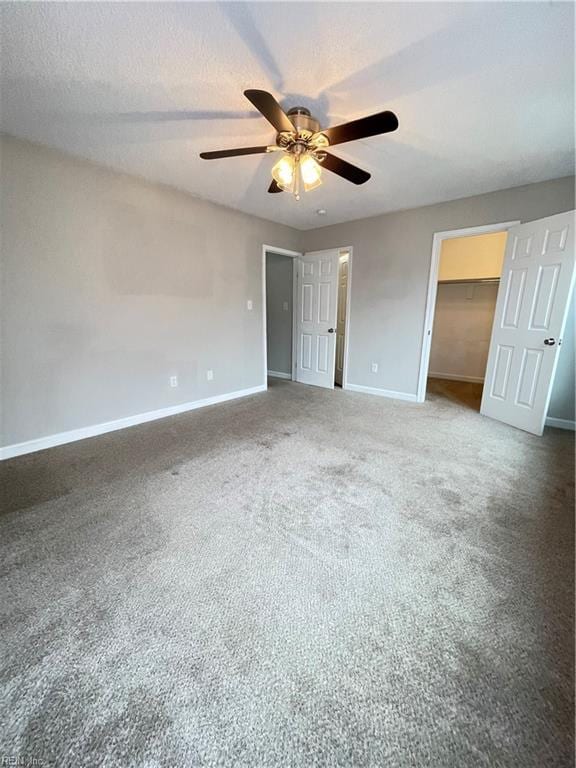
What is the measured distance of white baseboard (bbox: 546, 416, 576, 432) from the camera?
3.22 meters

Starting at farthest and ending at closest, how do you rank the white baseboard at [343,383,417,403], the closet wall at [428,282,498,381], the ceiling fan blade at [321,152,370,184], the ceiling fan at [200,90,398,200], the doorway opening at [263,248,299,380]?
1. the closet wall at [428,282,498,381]
2. the doorway opening at [263,248,299,380]
3. the white baseboard at [343,383,417,403]
4. the ceiling fan blade at [321,152,370,184]
5. the ceiling fan at [200,90,398,200]

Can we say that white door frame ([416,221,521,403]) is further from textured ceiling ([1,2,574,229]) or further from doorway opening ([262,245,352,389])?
doorway opening ([262,245,352,389])

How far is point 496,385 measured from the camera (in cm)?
344

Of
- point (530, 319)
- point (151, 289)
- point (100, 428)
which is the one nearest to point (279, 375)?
point (151, 289)

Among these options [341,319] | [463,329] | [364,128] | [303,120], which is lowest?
[463,329]

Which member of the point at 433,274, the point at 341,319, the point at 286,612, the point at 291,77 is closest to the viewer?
the point at 286,612

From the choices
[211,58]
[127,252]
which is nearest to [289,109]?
[211,58]

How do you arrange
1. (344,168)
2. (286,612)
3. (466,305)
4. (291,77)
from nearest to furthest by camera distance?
1. (286,612)
2. (291,77)
3. (344,168)
4. (466,305)

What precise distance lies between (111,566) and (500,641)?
1.72 metres

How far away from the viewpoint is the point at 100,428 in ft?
9.94

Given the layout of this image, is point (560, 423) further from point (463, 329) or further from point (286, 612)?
point (286, 612)

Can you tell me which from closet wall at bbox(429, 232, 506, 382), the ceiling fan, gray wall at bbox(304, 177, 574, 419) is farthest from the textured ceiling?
closet wall at bbox(429, 232, 506, 382)

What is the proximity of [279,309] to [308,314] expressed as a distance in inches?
25.4

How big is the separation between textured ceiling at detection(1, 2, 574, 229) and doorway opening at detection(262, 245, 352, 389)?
6.39ft
